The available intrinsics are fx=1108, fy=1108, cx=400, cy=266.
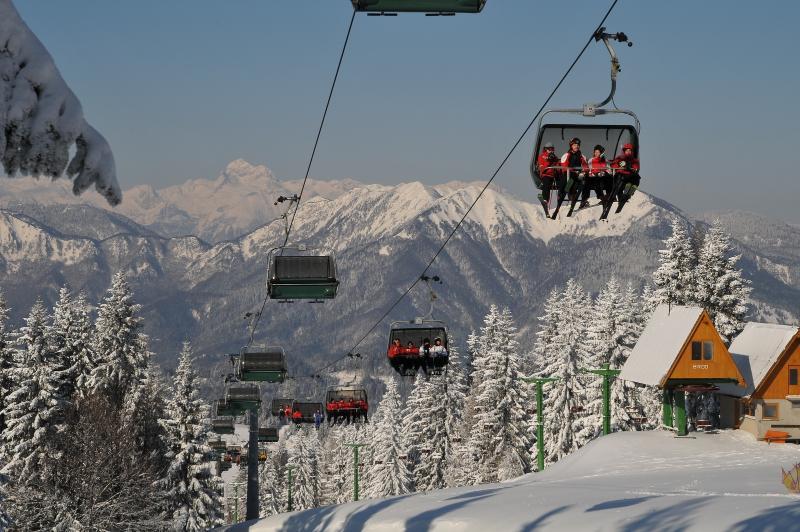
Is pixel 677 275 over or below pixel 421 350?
over

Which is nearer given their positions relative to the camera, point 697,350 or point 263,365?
point 697,350

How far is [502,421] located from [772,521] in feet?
145

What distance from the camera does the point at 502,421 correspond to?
70000 mm

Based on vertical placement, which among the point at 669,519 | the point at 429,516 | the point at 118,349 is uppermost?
the point at 118,349

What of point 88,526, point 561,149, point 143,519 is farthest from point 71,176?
point 143,519

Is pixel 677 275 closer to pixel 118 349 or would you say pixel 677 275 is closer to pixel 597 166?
pixel 118 349

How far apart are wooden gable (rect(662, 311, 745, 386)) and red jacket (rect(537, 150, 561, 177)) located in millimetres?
35105

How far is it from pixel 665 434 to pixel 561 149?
37441 mm

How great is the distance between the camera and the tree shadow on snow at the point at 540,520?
29.3m

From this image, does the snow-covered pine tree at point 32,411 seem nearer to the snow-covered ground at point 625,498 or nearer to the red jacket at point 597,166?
the snow-covered ground at point 625,498

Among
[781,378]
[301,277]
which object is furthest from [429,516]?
[781,378]

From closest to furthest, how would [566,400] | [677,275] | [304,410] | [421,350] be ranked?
[421,350], [677,275], [304,410], [566,400]

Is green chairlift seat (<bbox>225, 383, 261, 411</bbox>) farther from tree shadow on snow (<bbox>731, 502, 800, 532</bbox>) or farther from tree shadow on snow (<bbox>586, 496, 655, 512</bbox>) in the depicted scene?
tree shadow on snow (<bbox>731, 502, 800, 532</bbox>)

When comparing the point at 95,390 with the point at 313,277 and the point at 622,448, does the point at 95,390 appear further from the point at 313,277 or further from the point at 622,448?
the point at 313,277
